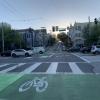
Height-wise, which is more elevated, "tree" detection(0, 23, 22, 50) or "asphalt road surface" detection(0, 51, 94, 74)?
"tree" detection(0, 23, 22, 50)

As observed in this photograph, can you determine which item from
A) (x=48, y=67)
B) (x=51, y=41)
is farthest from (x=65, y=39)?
(x=48, y=67)

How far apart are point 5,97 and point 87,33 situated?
74677 millimetres

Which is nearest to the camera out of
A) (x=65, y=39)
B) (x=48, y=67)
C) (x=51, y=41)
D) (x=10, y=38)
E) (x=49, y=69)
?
(x=49, y=69)

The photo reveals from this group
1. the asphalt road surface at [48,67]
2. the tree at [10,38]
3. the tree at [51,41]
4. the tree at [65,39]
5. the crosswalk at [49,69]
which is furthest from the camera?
the tree at [51,41]

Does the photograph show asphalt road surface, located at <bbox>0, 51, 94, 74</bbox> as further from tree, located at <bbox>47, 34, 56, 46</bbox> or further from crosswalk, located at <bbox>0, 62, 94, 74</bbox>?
tree, located at <bbox>47, 34, 56, 46</bbox>

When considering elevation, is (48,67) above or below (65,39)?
below

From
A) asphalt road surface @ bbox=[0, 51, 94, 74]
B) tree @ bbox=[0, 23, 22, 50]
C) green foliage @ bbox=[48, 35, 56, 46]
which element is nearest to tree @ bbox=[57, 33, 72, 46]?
green foliage @ bbox=[48, 35, 56, 46]

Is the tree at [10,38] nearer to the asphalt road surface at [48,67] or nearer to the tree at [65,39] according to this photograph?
the tree at [65,39]

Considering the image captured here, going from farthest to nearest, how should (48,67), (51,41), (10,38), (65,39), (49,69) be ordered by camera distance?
(51,41) < (65,39) < (10,38) < (48,67) < (49,69)

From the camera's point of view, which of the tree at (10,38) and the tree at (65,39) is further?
the tree at (65,39)

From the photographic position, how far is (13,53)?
58.0 m

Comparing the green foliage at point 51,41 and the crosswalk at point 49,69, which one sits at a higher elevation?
the green foliage at point 51,41

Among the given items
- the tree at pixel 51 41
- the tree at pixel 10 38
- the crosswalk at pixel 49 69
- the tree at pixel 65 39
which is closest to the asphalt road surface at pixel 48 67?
the crosswalk at pixel 49 69

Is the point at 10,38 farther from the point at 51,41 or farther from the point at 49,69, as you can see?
the point at 51,41
